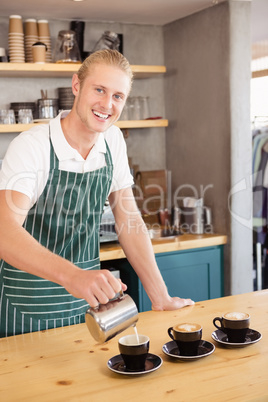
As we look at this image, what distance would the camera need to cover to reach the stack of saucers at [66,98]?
12.1 ft

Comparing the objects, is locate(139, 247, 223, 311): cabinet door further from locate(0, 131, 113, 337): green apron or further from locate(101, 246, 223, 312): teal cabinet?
locate(0, 131, 113, 337): green apron

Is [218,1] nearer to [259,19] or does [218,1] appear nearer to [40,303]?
[259,19]

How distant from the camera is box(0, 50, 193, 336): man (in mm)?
1953

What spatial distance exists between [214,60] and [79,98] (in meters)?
1.91

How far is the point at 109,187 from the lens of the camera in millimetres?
2262

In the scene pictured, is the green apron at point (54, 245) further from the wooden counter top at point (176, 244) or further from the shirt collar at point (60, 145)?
the wooden counter top at point (176, 244)

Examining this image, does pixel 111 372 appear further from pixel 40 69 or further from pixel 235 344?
pixel 40 69

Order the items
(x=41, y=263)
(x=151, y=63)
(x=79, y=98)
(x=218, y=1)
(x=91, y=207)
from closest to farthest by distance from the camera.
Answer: (x=41, y=263) < (x=79, y=98) < (x=91, y=207) < (x=218, y=1) < (x=151, y=63)

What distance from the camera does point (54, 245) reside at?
2.14 meters

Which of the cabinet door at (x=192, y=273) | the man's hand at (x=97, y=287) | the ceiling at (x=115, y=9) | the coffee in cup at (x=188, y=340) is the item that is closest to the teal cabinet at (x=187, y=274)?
the cabinet door at (x=192, y=273)

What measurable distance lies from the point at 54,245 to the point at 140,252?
0.33 metres

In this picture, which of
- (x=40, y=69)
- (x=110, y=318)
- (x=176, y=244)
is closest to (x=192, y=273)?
(x=176, y=244)

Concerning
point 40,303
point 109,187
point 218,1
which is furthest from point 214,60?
point 40,303

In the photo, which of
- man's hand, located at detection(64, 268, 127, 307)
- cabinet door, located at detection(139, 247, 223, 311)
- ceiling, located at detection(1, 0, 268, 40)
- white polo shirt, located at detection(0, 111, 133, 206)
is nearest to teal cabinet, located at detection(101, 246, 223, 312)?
cabinet door, located at detection(139, 247, 223, 311)
